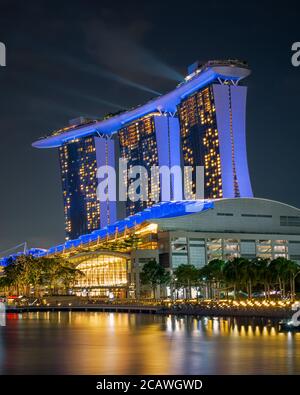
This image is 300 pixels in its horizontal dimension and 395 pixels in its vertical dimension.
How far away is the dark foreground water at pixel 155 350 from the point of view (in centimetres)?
4512

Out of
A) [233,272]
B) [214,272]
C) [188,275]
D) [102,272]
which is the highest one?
[102,272]

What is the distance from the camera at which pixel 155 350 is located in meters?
55.5

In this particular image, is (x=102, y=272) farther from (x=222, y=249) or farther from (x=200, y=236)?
(x=222, y=249)

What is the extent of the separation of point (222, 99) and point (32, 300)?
72.7 meters

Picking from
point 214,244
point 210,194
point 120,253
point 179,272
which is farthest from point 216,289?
point 210,194

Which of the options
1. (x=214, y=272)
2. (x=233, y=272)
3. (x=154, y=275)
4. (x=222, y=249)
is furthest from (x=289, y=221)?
(x=233, y=272)

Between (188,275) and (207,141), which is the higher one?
(207,141)

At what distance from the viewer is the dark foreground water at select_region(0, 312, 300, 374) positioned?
45125 mm

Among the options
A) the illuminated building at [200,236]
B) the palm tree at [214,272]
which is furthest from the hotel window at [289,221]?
the palm tree at [214,272]

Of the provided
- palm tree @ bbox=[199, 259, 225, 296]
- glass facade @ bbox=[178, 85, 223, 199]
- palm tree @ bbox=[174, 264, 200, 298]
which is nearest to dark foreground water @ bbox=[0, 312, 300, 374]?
palm tree @ bbox=[199, 259, 225, 296]

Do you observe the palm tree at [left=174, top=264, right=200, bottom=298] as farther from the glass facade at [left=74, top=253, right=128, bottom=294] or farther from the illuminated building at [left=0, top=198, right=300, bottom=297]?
the glass facade at [left=74, top=253, right=128, bottom=294]
